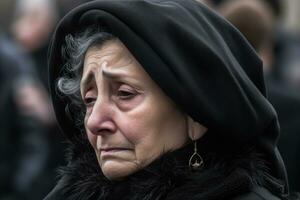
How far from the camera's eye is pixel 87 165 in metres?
3.97

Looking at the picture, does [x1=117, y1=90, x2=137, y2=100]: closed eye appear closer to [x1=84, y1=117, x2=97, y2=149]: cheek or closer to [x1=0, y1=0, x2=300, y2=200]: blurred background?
[x1=84, y1=117, x2=97, y2=149]: cheek

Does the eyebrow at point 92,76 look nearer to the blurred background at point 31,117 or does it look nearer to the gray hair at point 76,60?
the gray hair at point 76,60

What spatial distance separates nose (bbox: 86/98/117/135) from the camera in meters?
3.72

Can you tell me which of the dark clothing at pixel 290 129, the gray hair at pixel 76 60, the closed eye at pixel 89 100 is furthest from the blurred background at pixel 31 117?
the closed eye at pixel 89 100

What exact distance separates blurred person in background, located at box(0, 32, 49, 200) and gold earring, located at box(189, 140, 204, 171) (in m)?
4.31

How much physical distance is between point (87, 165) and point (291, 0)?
15412mm

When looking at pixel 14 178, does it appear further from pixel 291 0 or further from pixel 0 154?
pixel 291 0

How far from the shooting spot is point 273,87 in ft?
20.9

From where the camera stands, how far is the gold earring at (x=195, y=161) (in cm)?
372

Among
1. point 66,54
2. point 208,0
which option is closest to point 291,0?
point 208,0

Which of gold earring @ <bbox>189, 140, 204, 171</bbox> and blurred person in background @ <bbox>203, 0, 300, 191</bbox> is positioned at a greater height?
gold earring @ <bbox>189, 140, 204, 171</bbox>

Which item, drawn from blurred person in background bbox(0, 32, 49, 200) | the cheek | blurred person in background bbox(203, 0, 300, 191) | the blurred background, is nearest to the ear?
the cheek

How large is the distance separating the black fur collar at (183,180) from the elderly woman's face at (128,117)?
0.15 ft

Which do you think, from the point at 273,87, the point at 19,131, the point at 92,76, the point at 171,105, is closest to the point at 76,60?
the point at 92,76
